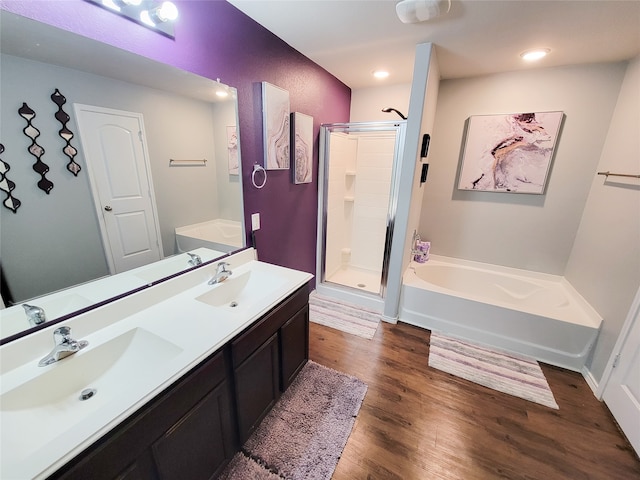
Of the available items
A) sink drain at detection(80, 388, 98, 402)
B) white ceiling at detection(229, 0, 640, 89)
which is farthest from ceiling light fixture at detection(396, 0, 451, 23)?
sink drain at detection(80, 388, 98, 402)

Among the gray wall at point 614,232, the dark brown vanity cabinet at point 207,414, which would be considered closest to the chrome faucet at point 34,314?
the dark brown vanity cabinet at point 207,414

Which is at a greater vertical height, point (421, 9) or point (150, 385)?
point (421, 9)

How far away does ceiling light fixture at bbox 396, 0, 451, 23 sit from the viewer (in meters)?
1.34

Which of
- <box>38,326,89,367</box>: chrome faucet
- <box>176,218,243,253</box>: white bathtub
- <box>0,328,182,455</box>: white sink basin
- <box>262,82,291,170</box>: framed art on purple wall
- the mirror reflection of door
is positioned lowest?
<box>0,328,182,455</box>: white sink basin

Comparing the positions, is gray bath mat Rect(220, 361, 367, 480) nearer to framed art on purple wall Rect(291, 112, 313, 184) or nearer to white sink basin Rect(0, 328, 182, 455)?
white sink basin Rect(0, 328, 182, 455)

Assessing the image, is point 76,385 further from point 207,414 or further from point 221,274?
point 221,274

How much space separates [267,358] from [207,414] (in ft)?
1.27

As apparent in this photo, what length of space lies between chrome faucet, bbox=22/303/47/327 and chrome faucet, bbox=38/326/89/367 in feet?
0.22

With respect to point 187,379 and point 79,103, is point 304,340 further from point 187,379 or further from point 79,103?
point 79,103

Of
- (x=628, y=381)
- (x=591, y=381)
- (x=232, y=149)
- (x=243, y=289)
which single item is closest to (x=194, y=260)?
(x=243, y=289)

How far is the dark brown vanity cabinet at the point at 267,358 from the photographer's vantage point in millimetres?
1204

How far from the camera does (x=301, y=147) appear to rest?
89.5 inches

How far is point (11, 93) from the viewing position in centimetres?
83

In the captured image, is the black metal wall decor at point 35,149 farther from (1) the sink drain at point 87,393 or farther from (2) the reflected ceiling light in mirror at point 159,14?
(1) the sink drain at point 87,393
